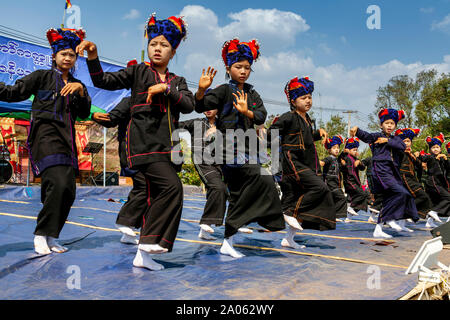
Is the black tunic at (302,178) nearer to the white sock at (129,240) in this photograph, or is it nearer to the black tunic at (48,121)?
the white sock at (129,240)

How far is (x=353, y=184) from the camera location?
364 inches

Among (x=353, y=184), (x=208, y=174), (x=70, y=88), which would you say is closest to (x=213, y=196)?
(x=208, y=174)

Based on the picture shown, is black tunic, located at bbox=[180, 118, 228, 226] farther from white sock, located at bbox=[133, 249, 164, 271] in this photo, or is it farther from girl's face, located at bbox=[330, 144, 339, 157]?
girl's face, located at bbox=[330, 144, 339, 157]

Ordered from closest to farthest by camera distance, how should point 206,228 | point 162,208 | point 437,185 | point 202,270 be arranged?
point 202,270
point 162,208
point 206,228
point 437,185

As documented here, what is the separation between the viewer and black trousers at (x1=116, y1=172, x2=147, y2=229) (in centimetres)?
403

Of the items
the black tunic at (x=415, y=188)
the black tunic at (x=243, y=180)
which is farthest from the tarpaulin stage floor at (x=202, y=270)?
the black tunic at (x=415, y=188)

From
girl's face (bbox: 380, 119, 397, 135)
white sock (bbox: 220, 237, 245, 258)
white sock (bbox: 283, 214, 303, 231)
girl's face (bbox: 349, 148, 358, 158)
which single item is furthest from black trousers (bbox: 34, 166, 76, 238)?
girl's face (bbox: 349, 148, 358, 158)

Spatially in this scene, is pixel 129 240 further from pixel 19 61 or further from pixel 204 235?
pixel 19 61

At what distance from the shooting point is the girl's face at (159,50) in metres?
3.08

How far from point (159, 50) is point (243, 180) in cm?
143

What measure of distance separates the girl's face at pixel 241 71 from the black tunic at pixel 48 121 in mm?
1600

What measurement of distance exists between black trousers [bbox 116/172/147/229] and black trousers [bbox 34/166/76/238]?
83 cm

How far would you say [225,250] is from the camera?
348cm
